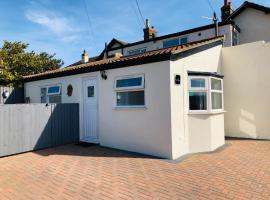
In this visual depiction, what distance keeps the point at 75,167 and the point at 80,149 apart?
2329mm

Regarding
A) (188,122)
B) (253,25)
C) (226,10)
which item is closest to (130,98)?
(188,122)

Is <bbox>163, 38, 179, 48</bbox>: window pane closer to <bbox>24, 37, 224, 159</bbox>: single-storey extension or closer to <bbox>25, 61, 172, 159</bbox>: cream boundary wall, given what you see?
<bbox>24, 37, 224, 159</bbox>: single-storey extension

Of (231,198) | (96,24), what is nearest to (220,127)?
(231,198)

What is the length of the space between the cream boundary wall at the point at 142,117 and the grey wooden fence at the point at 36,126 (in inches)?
61.5

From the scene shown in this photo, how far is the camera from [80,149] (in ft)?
27.8

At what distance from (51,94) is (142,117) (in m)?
5.93

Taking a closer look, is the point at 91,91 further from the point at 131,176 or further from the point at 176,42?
the point at 176,42

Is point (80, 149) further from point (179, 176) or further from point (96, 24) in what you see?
point (96, 24)

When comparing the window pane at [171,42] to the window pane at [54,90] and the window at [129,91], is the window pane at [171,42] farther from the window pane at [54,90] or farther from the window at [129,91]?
the window at [129,91]

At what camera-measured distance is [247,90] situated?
10547mm

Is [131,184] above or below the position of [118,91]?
below

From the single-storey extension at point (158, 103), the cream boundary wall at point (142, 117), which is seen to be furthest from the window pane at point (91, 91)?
the cream boundary wall at point (142, 117)

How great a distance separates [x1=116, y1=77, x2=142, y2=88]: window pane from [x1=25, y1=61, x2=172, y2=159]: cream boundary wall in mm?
228

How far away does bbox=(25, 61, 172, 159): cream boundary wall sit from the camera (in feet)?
23.2
